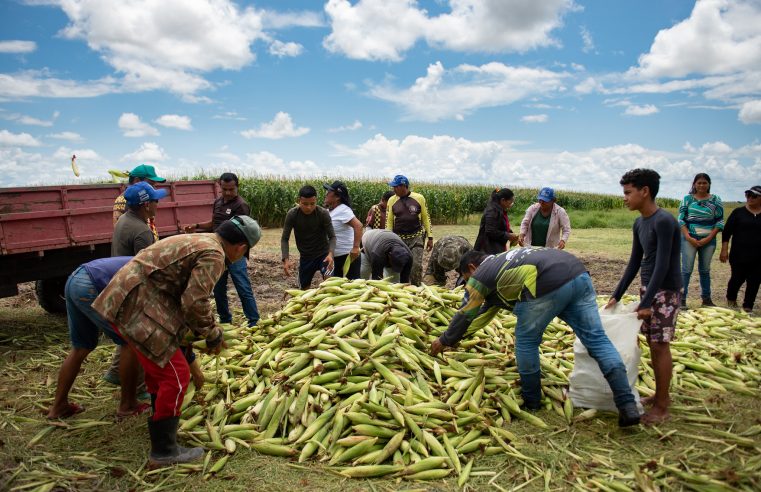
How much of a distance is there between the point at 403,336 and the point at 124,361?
2.51m

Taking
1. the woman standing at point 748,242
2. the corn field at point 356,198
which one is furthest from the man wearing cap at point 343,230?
the corn field at point 356,198

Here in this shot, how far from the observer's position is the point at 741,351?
19.7ft

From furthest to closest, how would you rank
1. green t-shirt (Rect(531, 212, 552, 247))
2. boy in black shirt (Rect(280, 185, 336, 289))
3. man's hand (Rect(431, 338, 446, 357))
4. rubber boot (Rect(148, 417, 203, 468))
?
green t-shirt (Rect(531, 212, 552, 247))
boy in black shirt (Rect(280, 185, 336, 289))
man's hand (Rect(431, 338, 446, 357))
rubber boot (Rect(148, 417, 203, 468))

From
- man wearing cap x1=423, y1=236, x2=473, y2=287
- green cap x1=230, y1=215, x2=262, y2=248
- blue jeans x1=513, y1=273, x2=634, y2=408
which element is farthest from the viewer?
man wearing cap x1=423, y1=236, x2=473, y2=287

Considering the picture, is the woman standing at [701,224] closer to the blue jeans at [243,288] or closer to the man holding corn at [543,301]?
the man holding corn at [543,301]

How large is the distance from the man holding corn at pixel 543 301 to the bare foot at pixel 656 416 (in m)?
0.30

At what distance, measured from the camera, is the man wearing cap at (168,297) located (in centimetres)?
359

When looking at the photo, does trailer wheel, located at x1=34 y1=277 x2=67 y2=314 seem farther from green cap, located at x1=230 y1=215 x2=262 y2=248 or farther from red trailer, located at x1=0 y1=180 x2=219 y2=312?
green cap, located at x1=230 y1=215 x2=262 y2=248

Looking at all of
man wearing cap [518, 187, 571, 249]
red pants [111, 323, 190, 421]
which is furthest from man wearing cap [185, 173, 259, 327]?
man wearing cap [518, 187, 571, 249]

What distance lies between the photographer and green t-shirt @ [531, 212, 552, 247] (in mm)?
8234

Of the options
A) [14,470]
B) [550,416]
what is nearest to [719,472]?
[550,416]

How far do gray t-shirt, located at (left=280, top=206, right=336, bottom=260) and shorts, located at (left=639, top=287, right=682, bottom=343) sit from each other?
4316mm

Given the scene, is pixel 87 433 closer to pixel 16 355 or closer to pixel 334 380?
pixel 334 380

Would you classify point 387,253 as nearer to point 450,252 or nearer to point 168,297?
point 450,252
